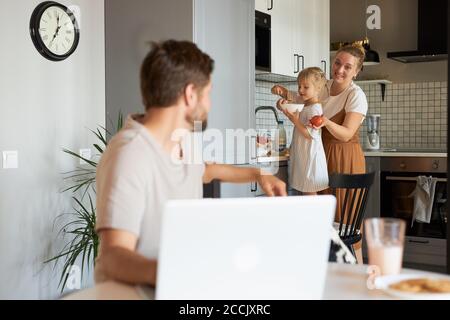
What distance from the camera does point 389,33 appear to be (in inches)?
200

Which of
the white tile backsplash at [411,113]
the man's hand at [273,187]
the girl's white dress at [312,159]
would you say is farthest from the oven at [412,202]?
the man's hand at [273,187]

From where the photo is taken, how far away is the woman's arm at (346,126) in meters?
3.11

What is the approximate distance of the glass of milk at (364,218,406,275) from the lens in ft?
3.83

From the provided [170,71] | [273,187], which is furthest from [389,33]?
[170,71]

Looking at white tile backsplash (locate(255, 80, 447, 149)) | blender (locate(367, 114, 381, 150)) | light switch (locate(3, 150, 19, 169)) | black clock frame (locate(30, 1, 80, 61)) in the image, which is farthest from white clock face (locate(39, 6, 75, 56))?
white tile backsplash (locate(255, 80, 447, 149))

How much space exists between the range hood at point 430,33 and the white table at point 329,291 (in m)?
3.73

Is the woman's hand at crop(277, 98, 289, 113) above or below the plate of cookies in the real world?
above

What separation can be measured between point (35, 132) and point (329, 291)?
6.58 feet

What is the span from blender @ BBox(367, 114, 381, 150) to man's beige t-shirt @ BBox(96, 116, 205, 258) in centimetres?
378

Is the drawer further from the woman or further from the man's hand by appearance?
the man's hand

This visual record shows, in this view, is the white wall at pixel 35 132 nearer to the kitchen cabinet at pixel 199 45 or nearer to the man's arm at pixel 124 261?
the kitchen cabinet at pixel 199 45
